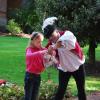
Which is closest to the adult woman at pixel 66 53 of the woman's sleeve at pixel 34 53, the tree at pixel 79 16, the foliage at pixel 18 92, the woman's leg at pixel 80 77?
the woman's leg at pixel 80 77

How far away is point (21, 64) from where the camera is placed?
15.3m

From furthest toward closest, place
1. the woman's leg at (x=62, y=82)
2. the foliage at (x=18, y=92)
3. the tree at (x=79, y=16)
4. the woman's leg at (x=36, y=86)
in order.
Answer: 1. the tree at (x=79, y=16)
2. the foliage at (x=18, y=92)
3. the woman's leg at (x=62, y=82)
4. the woman's leg at (x=36, y=86)

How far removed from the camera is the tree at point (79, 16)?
517 inches

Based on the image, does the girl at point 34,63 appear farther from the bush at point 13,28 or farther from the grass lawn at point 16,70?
the bush at point 13,28

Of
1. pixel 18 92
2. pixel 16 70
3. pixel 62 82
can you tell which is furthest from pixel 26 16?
pixel 62 82

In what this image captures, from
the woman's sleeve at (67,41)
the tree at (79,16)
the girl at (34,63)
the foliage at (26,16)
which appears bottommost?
the girl at (34,63)

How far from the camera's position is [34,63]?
771cm

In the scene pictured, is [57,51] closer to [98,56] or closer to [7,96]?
[7,96]

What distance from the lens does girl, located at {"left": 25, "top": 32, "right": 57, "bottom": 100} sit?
7.69m

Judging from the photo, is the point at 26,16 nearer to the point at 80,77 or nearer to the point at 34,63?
the point at 80,77

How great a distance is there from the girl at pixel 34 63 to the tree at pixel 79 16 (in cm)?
547

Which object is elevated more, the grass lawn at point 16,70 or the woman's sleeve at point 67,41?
the woman's sleeve at point 67,41

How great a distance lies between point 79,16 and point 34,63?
578cm

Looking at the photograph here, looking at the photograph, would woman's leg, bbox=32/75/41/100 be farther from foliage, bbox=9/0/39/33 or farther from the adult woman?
foliage, bbox=9/0/39/33
